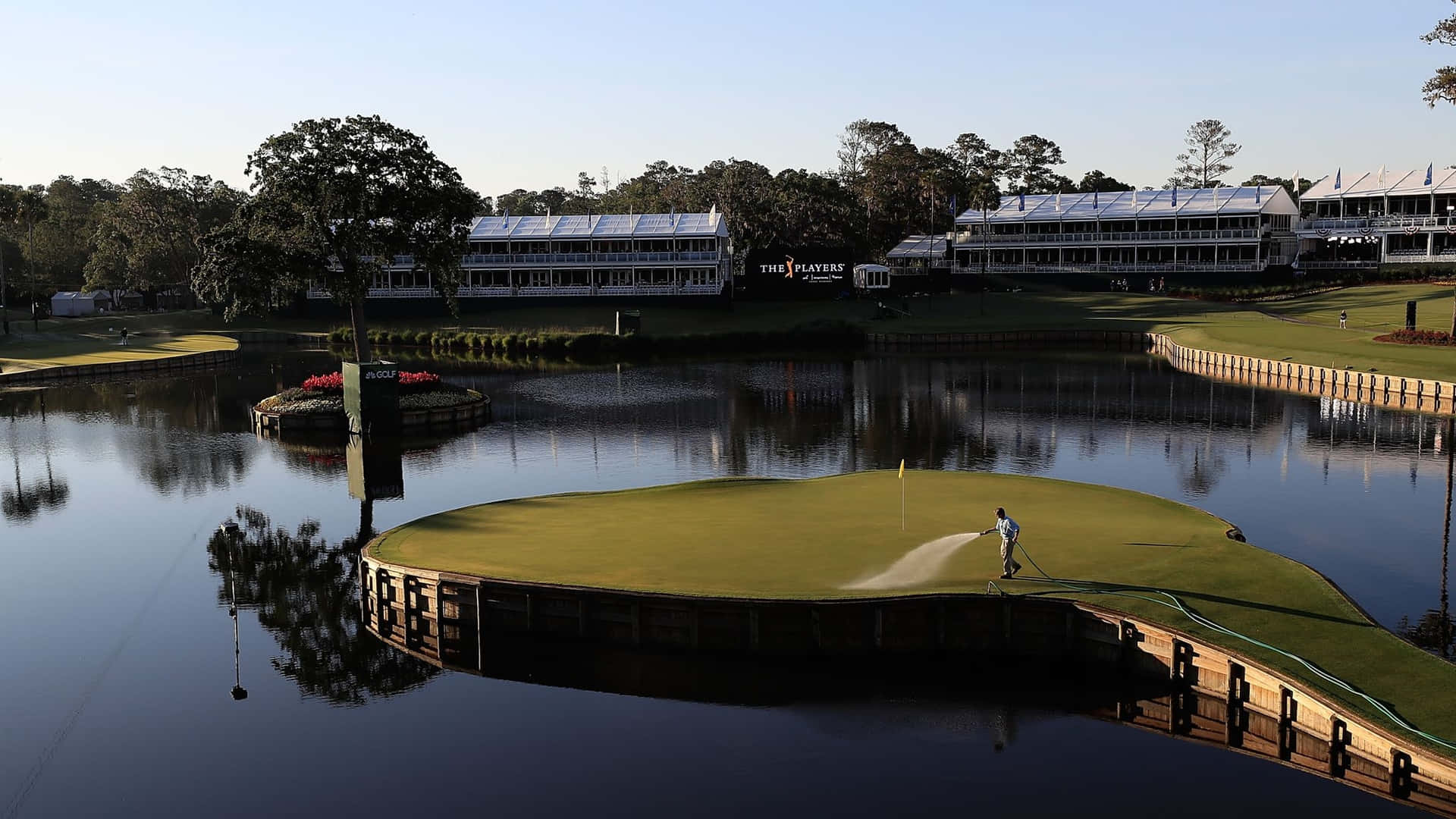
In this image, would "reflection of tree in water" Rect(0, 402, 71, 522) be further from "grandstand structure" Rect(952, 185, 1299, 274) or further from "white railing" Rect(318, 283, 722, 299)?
"grandstand structure" Rect(952, 185, 1299, 274)

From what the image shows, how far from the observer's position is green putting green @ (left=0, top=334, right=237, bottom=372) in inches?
3457

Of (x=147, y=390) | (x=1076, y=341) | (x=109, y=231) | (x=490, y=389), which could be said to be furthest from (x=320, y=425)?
(x=109, y=231)

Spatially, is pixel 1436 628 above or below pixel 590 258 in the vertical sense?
below

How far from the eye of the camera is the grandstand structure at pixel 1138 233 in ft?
408

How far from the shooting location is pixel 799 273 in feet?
375

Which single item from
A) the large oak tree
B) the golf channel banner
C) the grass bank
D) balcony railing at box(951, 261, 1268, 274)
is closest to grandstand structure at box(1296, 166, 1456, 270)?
balcony railing at box(951, 261, 1268, 274)

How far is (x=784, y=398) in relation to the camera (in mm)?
67562

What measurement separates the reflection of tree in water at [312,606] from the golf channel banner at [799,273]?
79.2m

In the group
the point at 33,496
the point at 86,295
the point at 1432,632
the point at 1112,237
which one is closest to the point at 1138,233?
the point at 1112,237

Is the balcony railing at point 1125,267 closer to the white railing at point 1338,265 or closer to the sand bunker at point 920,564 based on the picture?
the white railing at point 1338,265

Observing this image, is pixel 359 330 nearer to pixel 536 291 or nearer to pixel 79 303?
pixel 536 291

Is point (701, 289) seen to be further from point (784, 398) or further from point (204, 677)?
point (204, 677)

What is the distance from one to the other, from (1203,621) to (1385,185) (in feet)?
413

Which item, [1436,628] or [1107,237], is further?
[1107,237]
